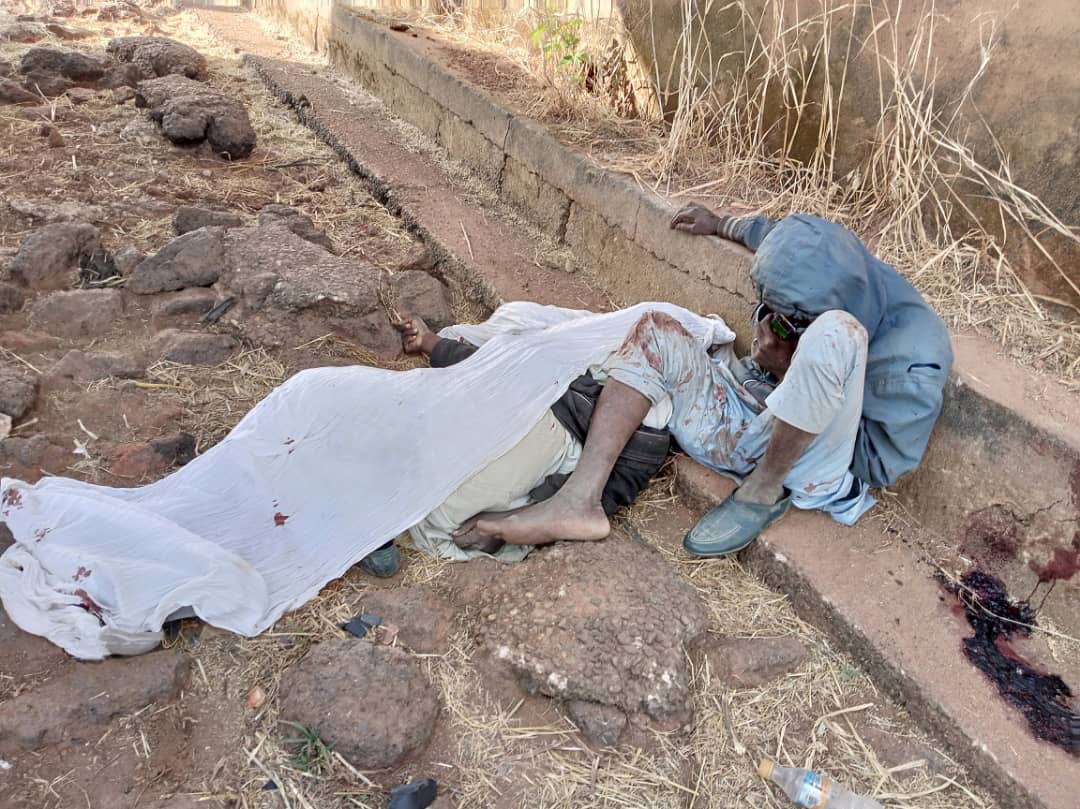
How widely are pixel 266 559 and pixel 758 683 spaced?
1.32 metres

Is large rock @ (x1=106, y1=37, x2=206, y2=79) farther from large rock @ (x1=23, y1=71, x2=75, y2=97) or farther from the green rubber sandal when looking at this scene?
the green rubber sandal

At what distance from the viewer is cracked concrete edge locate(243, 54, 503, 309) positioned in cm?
368

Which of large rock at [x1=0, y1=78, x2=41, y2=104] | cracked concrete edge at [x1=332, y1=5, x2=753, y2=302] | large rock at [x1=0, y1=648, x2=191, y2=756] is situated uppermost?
cracked concrete edge at [x1=332, y1=5, x2=753, y2=302]

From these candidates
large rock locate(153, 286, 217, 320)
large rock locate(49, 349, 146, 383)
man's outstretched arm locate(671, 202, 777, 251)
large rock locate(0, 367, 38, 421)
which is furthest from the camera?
large rock locate(153, 286, 217, 320)

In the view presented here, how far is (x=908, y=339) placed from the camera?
2.29m

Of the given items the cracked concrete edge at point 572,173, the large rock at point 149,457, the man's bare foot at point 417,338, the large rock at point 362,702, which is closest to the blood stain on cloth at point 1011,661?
the cracked concrete edge at point 572,173

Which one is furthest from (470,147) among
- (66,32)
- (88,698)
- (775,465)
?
(66,32)

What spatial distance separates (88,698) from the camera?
1780 mm

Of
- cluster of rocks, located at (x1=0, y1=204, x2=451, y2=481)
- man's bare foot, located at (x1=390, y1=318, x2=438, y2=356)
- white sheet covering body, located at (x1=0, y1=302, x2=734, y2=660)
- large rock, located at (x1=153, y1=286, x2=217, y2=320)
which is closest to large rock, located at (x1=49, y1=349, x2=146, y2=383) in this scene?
cluster of rocks, located at (x1=0, y1=204, x2=451, y2=481)

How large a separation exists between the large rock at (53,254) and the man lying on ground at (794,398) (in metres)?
2.30

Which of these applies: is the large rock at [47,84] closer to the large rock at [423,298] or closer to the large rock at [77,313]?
the large rock at [77,313]

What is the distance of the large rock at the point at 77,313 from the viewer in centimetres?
309

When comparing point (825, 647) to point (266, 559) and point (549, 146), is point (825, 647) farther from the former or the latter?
point (549, 146)

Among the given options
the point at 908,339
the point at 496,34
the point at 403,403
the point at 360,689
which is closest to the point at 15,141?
the point at 496,34
